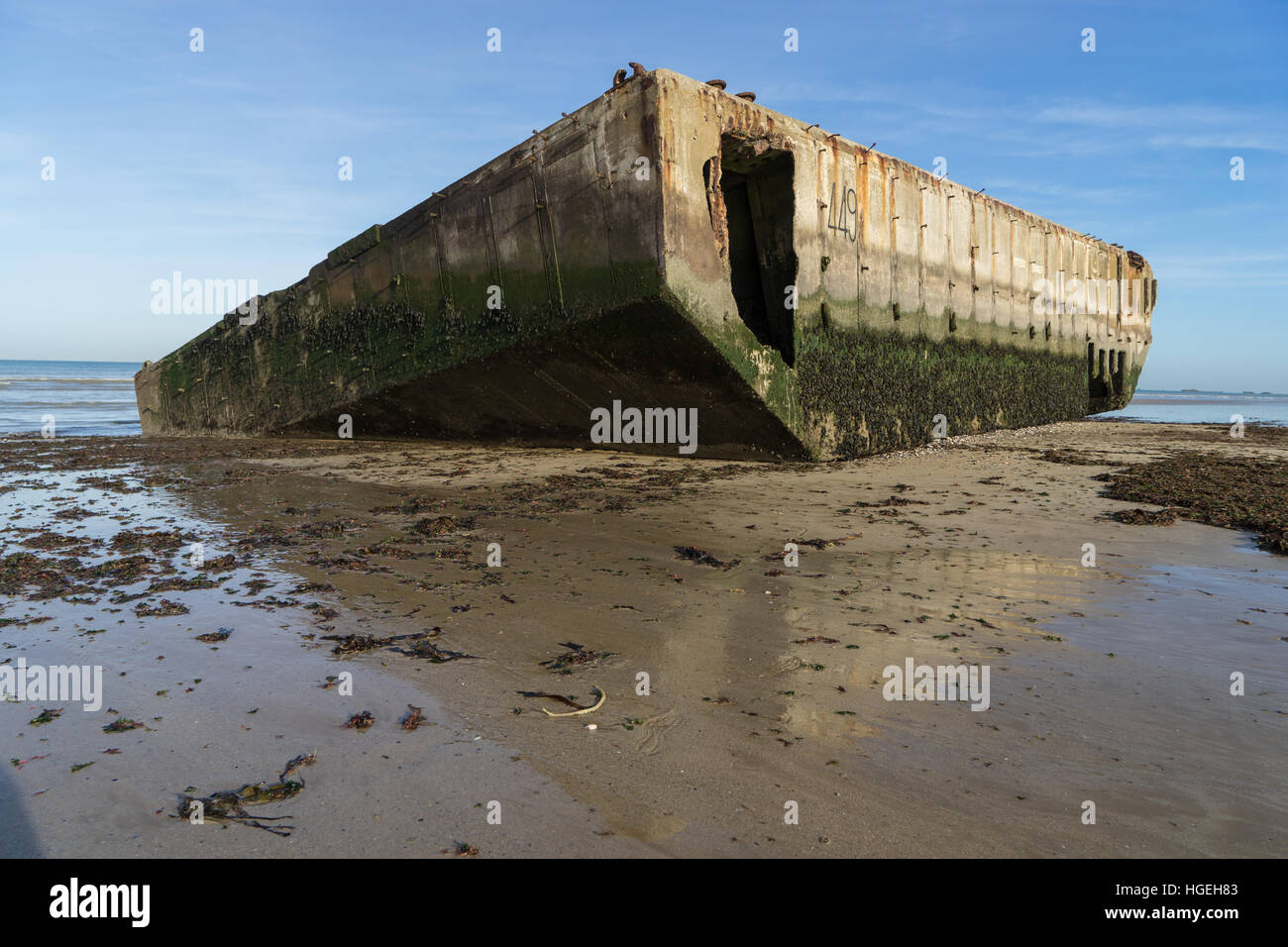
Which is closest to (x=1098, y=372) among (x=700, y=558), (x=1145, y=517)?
(x=1145, y=517)

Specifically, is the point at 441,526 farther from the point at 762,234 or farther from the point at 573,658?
the point at 762,234

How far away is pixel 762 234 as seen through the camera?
303 inches

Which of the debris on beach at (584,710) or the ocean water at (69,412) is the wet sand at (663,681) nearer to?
the debris on beach at (584,710)

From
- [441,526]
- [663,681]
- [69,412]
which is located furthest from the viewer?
[69,412]

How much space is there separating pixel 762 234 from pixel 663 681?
5966mm

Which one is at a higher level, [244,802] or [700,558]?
[700,558]

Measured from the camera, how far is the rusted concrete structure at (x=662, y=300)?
21.4ft

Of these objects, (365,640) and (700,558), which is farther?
(700,558)

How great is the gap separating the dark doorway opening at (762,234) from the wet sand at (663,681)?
8.66 ft

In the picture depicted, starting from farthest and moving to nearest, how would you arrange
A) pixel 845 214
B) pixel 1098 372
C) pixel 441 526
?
pixel 1098 372
pixel 845 214
pixel 441 526

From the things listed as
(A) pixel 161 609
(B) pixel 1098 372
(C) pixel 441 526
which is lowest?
(A) pixel 161 609

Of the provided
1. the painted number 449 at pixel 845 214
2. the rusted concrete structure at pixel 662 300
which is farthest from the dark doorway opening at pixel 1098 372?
the painted number 449 at pixel 845 214
